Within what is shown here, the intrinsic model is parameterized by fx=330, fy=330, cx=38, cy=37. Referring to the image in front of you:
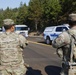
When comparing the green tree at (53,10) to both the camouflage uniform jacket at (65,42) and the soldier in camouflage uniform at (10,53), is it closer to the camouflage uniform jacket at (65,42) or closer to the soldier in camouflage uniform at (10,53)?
the soldier in camouflage uniform at (10,53)

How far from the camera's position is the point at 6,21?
18.9 ft

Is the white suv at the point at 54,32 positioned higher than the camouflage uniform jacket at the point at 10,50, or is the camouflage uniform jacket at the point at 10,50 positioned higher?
the camouflage uniform jacket at the point at 10,50

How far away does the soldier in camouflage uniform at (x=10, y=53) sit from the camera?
573 centimetres

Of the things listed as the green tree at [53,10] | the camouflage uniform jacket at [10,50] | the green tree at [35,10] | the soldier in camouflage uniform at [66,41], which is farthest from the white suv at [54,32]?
the green tree at [35,10]

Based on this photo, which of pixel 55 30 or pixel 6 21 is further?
pixel 55 30

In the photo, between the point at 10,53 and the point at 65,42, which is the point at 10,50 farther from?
the point at 65,42

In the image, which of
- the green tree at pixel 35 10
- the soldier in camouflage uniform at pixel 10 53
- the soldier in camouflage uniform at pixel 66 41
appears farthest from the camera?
the green tree at pixel 35 10

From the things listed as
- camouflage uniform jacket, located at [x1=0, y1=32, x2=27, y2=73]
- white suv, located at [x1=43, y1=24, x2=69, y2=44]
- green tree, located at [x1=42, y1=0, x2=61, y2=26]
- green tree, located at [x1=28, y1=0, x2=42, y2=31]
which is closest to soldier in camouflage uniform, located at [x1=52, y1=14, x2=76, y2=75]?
camouflage uniform jacket, located at [x1=0, y1=32, x2=27, y2=73]

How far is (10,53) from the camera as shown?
5758mm

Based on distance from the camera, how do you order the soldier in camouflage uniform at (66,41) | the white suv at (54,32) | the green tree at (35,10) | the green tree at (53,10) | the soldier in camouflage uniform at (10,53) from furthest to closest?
the green tree at (35,10)
the green tree at (53,10)
the white suv at (54,32)
the soldier in camouflage uniform at (10,53)
the soldier in camouflage uniform at (66,41)

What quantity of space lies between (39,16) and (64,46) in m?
65.6

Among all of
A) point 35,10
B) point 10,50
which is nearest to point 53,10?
point 35,10

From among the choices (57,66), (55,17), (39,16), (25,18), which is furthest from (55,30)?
(25,18)

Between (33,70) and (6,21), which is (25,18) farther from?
(6,21)
